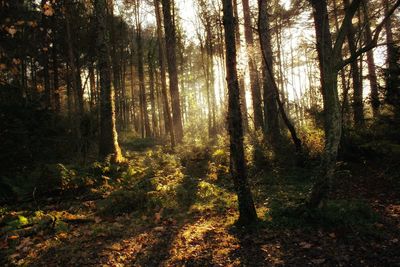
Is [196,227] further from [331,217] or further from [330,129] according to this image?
[330,129]

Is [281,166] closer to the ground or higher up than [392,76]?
closer to the ground

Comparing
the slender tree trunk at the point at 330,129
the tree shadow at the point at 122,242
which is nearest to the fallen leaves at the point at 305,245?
the slender tree trunk at the point at 330,129

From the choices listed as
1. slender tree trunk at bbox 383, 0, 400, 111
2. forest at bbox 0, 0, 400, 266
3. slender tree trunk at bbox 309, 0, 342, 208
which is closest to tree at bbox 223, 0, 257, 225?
forest at bbox 0, 0, 400, 266

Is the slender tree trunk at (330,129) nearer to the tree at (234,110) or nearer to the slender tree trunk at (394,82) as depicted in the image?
A: the tree at (234,110)

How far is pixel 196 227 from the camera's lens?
6230mm

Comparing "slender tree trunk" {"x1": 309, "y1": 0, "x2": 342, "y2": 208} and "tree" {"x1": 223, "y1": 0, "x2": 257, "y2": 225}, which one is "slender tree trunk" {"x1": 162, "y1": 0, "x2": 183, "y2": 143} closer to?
"tree" {"x1": 223, "y1": 0, "x2": 257, "y2": 225}

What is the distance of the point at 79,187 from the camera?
8805 millimetres

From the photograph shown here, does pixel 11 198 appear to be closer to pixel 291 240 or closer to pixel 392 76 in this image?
pixel 291 240

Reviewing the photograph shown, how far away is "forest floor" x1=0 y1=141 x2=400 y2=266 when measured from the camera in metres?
4.87

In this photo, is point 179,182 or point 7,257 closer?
point 7,257

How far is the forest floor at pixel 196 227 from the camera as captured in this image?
4.87 meters

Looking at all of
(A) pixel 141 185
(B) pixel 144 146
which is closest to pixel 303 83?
(B) pixel 144 146

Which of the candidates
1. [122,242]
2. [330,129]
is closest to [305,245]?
[330,129]

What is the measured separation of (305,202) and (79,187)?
6.23 metres
